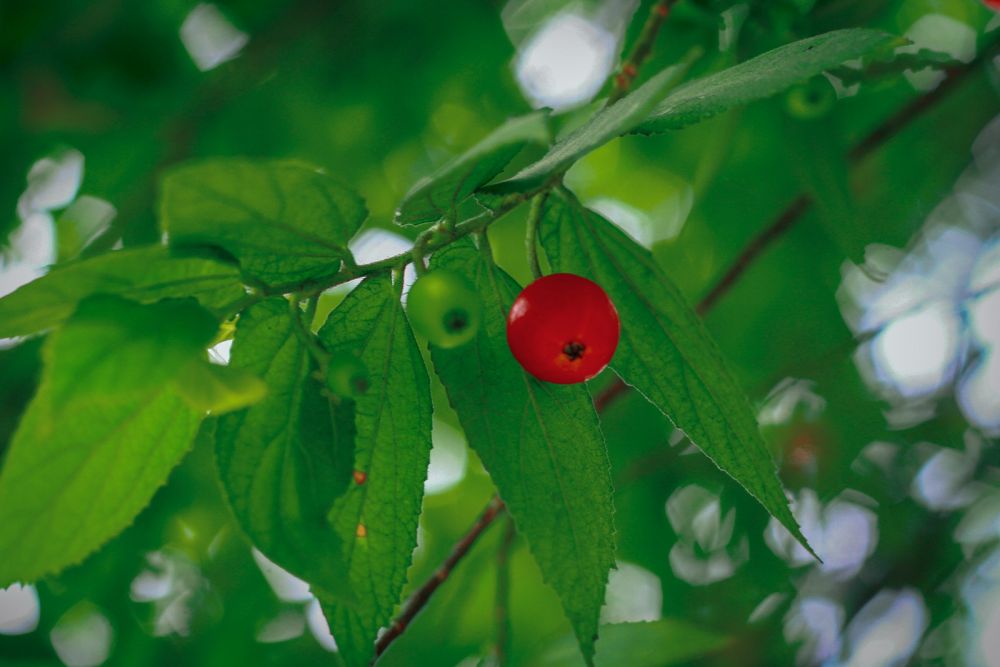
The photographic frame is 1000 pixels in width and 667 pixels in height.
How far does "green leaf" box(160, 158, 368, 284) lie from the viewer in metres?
1.04

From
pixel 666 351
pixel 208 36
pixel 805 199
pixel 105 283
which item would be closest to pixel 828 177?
pixel 805 199

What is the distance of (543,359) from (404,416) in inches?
8.8

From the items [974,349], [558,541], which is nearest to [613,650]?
[558,541]

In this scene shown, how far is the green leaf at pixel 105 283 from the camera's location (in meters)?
1.07

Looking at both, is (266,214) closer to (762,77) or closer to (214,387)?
(214,387)

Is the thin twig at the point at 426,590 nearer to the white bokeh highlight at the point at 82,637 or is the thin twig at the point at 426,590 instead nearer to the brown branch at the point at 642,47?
the brown branch at the point at 642,47

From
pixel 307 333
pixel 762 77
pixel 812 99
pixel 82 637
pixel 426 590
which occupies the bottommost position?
pixel 82 637

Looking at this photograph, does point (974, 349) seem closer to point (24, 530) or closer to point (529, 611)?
point (529, 611)

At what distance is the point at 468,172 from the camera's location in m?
1.14

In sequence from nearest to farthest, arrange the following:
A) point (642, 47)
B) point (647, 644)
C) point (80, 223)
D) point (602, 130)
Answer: point (602, 130) → point (647, 644) → point (642, 47) → point (80, 223)

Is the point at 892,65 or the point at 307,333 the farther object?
the point at 892,65

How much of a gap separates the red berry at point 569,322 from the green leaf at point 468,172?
178mm

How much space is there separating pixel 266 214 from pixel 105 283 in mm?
209

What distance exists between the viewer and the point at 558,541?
1.28 metres
